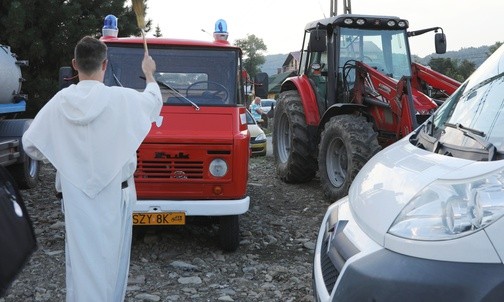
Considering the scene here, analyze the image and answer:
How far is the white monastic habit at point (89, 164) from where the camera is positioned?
11.1ft

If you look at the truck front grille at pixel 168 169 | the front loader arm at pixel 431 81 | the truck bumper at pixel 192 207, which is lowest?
the truck bumper at pixel 192 207

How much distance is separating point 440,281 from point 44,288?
374cm

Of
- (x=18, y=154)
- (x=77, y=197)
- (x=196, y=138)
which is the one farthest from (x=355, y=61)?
(x=77, y=197)

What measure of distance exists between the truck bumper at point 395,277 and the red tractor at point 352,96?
15.5 feet

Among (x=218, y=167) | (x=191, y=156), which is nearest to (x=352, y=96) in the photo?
(x=218, y=167)

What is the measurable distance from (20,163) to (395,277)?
826 cm

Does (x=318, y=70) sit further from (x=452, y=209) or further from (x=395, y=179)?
(x=452, y=209)

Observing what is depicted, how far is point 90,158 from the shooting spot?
3.40 meters

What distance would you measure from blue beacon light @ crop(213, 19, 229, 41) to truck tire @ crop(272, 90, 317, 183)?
9.41 ft

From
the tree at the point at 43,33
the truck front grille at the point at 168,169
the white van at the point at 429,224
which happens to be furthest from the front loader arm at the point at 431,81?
the tree at the point at 43,33

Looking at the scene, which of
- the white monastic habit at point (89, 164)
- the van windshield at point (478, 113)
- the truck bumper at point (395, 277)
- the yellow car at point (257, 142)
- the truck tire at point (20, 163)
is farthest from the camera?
the yellow car at point (257, 142)

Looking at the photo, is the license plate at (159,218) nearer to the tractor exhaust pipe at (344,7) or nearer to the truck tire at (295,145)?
the truck tire at (295,145)

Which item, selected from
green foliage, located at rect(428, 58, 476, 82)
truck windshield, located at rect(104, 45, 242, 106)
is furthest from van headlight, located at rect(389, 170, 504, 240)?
green foliage, located at rect(428, 58, 476, 82)

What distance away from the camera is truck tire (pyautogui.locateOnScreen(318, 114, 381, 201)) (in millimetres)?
7348
